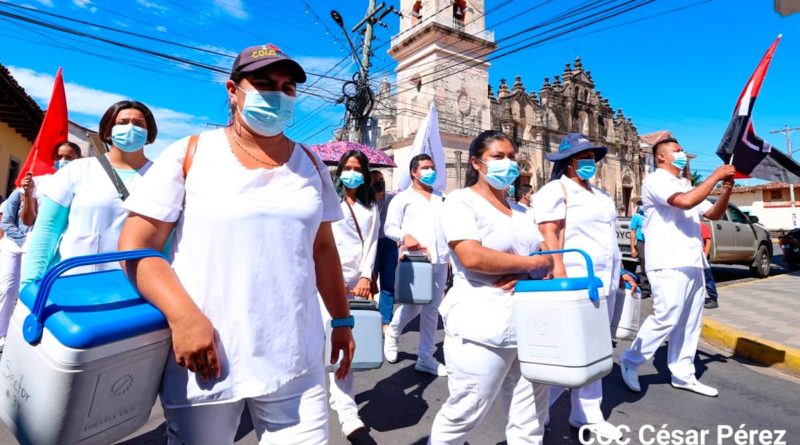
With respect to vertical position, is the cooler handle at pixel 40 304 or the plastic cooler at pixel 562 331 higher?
the cooler handle at pixel 40 304

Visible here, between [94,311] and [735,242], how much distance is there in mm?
12233

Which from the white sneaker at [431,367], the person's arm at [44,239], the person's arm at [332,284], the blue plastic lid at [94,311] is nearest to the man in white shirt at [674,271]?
the white sneaker at [431,367]

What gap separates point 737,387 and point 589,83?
41.9 metres

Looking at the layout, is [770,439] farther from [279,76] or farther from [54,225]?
[54,225]

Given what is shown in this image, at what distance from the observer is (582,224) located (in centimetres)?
297

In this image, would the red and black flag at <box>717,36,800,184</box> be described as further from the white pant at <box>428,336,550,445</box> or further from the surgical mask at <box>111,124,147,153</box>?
the surgical mask at <box>111,124,147,153</box>

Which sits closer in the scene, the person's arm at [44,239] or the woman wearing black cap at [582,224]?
the person's arm at [44,239]

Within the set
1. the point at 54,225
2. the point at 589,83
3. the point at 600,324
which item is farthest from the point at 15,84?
the point at 589,83

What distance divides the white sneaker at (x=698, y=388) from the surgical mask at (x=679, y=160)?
1.74 m

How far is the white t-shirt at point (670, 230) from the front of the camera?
138 inches

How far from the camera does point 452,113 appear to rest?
27141mm

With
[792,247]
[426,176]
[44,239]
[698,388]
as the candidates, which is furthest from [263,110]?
[792,247]

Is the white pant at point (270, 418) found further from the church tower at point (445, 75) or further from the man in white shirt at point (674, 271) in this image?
the church tower at point (445, 75)

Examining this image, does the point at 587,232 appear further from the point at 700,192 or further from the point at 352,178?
the point at 352,178
